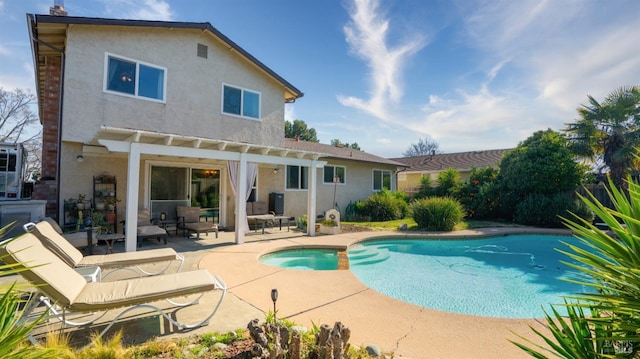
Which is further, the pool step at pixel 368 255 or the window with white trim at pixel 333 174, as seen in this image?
the window with white trim at pixel 333 174

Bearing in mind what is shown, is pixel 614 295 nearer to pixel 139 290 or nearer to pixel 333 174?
pixel 139 290

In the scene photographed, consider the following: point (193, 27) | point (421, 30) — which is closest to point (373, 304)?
point (421, 30)

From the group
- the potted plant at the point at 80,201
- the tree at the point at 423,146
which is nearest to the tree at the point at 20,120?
the potted plant at the point at 80,201

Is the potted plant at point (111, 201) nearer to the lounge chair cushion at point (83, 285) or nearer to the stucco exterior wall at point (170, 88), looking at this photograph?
the stucco exterior wall at point (170, 88)

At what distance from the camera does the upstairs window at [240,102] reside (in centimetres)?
1248

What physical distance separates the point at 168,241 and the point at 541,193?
17.3 m

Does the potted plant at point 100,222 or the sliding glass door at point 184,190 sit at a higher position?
the sliding glass door at point 184,190

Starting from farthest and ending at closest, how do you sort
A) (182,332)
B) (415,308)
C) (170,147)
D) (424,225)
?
1. (424,225)
2. (170,147)
3. (415,308)
4. (182,332)

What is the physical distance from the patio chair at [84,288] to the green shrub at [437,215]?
11.0 meters

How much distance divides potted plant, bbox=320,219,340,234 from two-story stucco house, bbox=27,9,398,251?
31.8 inches

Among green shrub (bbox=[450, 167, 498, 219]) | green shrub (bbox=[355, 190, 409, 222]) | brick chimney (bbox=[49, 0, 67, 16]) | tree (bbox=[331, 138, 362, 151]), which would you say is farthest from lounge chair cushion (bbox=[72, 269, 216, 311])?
tree (bbox=[331, 138, 362, 151])

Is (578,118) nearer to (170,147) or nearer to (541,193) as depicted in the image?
(541,193)

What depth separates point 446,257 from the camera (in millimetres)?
9875

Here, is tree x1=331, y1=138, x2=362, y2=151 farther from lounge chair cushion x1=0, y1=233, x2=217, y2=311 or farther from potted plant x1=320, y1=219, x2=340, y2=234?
lounge chair cushion x1=0, y1=233, x2=217, y2=311
